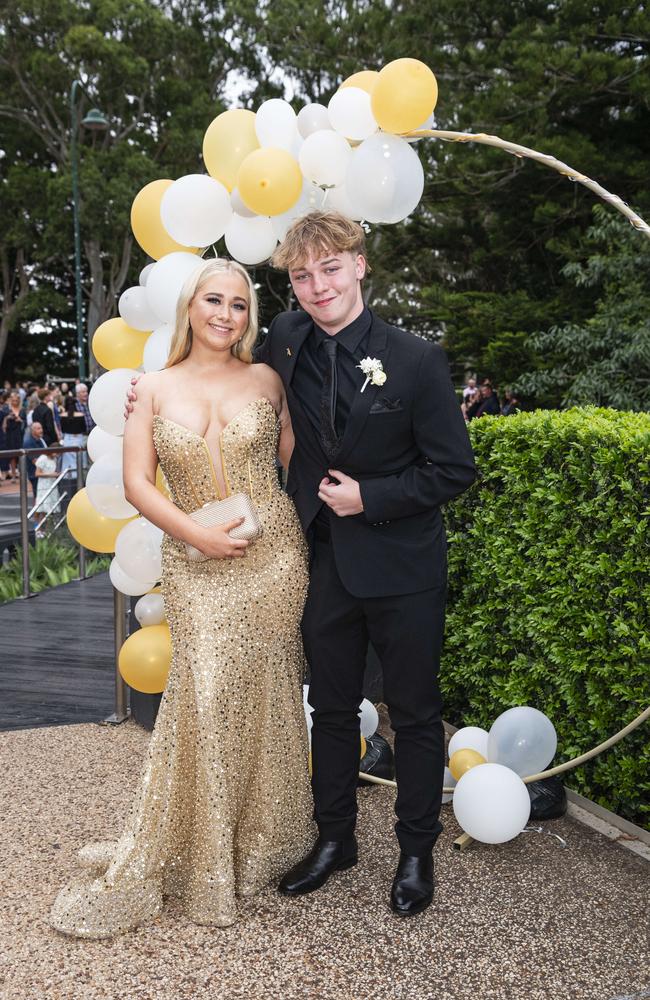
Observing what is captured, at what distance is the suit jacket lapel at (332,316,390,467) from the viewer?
2.85 meters

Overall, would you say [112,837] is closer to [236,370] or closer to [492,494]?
[236,370]

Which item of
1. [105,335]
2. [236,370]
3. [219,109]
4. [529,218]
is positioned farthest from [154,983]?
[219,109]

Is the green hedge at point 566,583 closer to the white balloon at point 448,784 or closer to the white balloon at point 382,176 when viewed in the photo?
the white balloon at point 448,784

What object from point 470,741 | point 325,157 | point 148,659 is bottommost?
point 470,741

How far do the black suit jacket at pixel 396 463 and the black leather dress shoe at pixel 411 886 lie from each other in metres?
0.92

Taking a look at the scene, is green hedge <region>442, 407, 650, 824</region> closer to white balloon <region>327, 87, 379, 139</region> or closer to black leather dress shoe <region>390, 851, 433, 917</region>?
black leather dress shoe <region>390, 851, 433, 917</region>

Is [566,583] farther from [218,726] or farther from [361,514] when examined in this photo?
[218,726]

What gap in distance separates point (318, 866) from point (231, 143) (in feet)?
8.96

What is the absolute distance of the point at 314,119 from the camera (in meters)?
3.54

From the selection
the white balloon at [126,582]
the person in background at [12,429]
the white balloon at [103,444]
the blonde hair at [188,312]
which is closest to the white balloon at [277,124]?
the blonde hair at [188,312]

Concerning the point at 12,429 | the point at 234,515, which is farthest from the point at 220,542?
the point at 12,429

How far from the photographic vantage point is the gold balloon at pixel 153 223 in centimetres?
370

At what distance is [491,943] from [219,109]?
83.0 ft

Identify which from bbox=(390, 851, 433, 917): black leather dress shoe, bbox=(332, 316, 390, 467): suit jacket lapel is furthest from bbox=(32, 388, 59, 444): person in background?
bbox=(390, 851, 433, 917): black leather dress shoe
